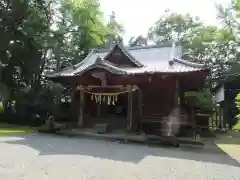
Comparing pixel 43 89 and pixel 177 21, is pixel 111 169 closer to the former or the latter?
pixel 43 89

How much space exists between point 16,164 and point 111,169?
2014 millimetres

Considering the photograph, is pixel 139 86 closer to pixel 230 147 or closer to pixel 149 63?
pixel 149 63

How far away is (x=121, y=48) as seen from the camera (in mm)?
13438

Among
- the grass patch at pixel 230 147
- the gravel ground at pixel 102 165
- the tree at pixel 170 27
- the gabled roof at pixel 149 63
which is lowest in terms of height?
the grass patch at pixel 230 147

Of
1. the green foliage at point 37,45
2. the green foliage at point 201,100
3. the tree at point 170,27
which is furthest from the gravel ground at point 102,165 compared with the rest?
the tree at point 170,27

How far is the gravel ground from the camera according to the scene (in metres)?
4.80

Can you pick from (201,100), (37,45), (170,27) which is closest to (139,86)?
(201,100)

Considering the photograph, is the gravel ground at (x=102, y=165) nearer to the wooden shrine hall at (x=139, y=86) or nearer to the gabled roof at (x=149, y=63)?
the wooden shrine hall at (x=139, y=86)

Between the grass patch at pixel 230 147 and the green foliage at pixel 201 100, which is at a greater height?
the green foliage at pixel 201 100

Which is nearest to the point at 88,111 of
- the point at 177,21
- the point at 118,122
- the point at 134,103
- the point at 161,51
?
the point at 118,122

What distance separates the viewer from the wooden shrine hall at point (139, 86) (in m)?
11.1

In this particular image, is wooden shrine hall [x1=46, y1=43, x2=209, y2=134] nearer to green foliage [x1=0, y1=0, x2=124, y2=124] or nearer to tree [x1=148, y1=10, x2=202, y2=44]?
green foliage [x1=0, y1=0, x2=124, y2=124]

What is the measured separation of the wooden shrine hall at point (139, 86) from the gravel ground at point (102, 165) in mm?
4071

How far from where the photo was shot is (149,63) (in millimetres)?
13117
